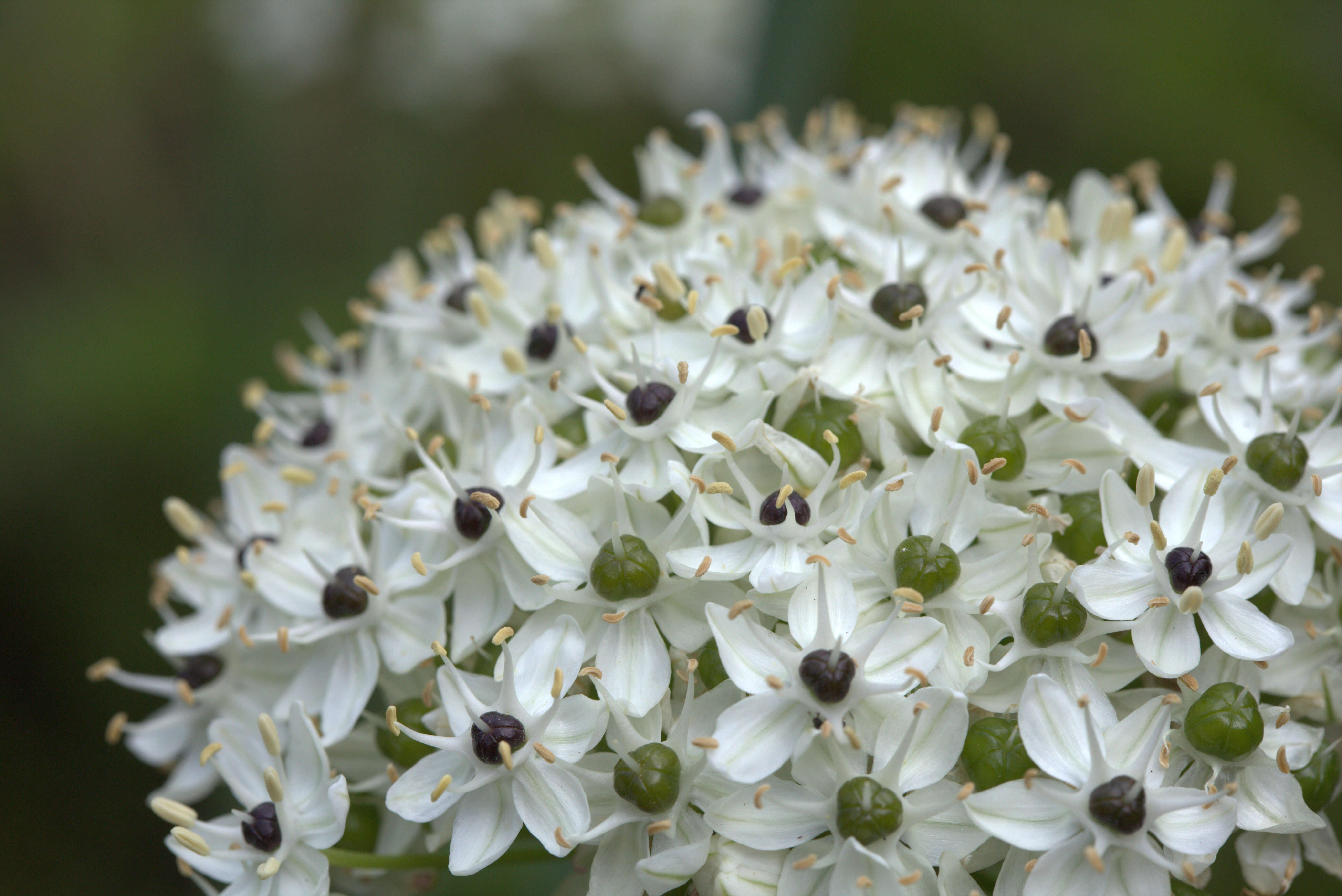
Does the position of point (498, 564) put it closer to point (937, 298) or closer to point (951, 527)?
point (951, 527)

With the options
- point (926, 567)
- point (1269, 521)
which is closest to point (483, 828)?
point (926, 567)

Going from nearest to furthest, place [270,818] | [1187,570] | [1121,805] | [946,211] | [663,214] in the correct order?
[1121,805], [1187,570], [270,818], [946,211], [663,214]

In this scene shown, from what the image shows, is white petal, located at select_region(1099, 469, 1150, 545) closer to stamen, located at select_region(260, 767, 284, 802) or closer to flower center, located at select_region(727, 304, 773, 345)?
flower center, located at select_region(727, 304, 773, 345)

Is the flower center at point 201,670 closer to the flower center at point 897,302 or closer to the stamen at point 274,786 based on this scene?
the stamen at point 274,786

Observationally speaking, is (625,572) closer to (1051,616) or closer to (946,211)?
(1051,616)

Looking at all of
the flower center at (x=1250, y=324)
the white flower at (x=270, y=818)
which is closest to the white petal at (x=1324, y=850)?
the flower center at (x=1250, y=324)
